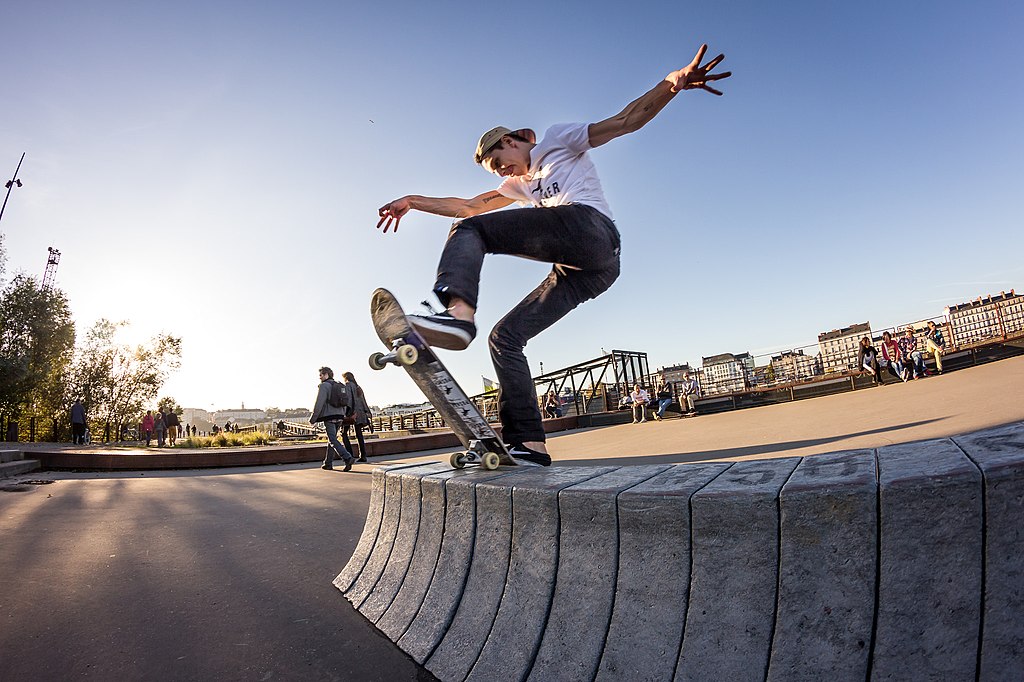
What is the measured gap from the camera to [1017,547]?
0.78 metres

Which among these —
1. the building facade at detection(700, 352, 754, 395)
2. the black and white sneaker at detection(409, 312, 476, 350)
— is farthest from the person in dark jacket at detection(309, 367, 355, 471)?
the building facade at detection(700, 352, 754, 395)

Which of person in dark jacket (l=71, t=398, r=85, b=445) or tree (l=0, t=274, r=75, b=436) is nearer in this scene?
person in dark jacket (l=71, t=398, r=85, b=445)

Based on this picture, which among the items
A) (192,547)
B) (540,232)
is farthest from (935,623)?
(192,547)

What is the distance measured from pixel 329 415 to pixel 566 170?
6602 mm

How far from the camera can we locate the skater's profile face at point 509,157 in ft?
8.93

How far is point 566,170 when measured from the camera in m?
2.50

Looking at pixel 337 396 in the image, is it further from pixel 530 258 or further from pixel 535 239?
pixel 535 239

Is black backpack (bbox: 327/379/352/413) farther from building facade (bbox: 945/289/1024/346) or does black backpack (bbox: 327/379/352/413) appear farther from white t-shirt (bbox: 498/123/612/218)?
building facade (bbox: 945/289/1024/346)

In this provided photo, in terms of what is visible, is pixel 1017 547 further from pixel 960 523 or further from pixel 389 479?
pixel 389 479

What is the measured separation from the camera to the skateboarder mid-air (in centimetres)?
225

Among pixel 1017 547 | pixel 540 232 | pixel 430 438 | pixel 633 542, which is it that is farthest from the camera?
pixel 430 438

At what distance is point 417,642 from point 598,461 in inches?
169

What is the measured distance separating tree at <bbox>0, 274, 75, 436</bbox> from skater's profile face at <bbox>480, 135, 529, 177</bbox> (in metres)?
29.9

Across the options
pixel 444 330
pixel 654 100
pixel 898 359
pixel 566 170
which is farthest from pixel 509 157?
pixel 898 359
